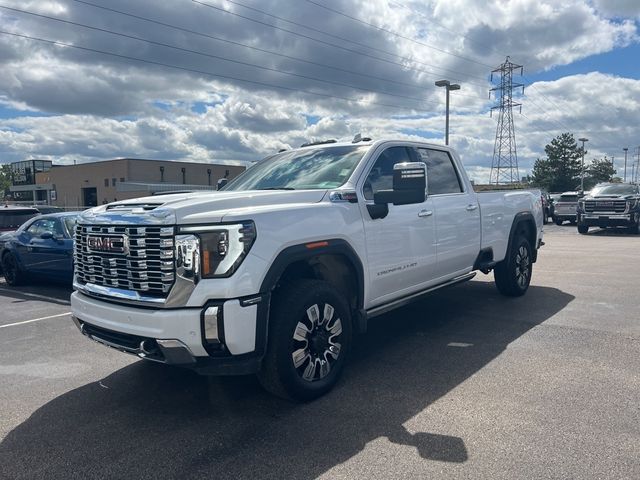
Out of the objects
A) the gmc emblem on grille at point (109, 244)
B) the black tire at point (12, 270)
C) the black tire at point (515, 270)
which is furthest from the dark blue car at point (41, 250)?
the black tire at point (515, 270)

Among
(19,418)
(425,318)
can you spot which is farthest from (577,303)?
(19,418)

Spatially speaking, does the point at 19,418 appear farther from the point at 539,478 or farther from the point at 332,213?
the point at 539,478

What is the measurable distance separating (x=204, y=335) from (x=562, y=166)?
79776 mm

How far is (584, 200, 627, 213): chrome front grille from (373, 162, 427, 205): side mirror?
18272mm

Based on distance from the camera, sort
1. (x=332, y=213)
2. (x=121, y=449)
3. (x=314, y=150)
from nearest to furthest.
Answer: (x=121, y=449) → (x=332, y=213) → (x=314, y=150)

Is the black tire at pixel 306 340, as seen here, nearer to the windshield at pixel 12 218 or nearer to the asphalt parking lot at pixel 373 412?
the asphalt parking lot at pixel 373 412

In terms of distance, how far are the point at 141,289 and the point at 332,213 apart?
1507mm

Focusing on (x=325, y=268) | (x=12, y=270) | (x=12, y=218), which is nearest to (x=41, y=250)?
(x=12, y=270)

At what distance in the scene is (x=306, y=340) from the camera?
3.80 metres

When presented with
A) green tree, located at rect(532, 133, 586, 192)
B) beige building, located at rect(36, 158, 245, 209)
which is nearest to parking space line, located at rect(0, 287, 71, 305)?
beige building, located at rect(36, 158, 245, 209)

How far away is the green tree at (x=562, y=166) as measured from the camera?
73562 mm

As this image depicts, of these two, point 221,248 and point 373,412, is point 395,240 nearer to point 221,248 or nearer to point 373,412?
point 373,412

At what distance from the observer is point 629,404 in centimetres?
369

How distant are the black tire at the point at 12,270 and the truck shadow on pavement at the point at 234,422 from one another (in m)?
6.52
